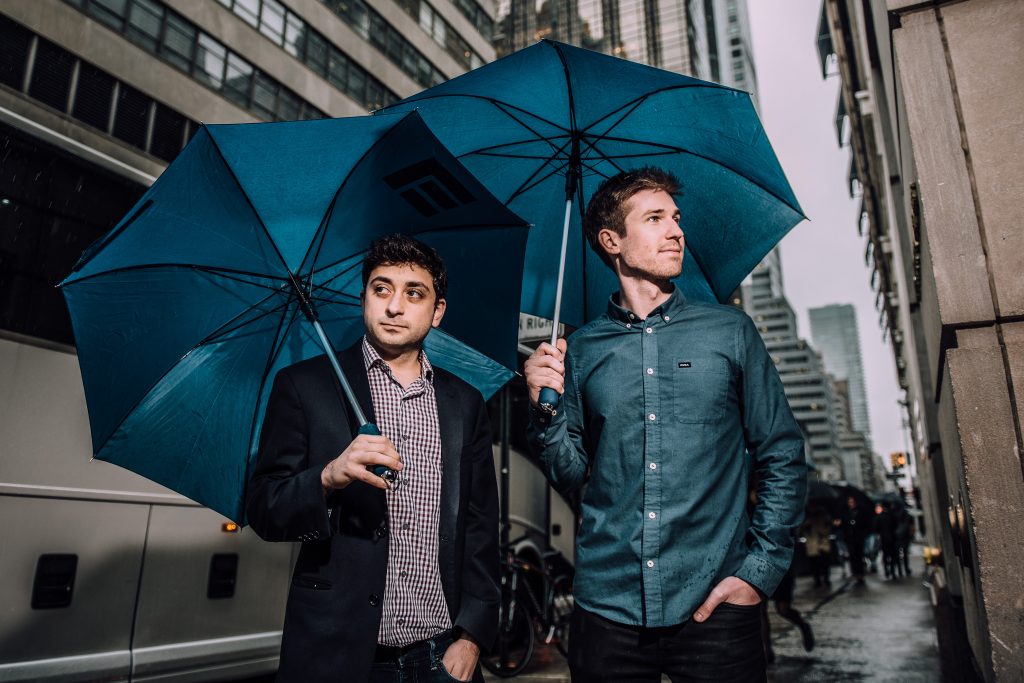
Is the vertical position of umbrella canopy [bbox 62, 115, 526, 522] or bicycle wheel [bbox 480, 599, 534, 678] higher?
A: umbrella canopy [bbox 62, 115, 526, 522]

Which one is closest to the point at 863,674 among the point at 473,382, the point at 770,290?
the point at 473,382

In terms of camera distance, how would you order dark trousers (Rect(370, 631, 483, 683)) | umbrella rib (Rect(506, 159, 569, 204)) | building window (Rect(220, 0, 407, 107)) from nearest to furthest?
1. dark trousers (Rect(370, 631, 483, 683))
2. umbrella rib (Rect(506, 159, 569, 204))
3. building window (Rect(220, 0, 407, 107))

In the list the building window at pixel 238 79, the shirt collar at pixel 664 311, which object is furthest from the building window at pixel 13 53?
the shirt collar at pixel 664 311

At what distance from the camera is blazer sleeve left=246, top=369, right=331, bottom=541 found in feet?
7.05

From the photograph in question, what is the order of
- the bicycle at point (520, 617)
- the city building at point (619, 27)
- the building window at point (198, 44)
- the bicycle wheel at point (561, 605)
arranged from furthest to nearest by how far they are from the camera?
the city building at point (619, 27) → the building window at point (198, 44) → the bicycle wheel at point (561, 605) → the bicycle at point (520, 617)

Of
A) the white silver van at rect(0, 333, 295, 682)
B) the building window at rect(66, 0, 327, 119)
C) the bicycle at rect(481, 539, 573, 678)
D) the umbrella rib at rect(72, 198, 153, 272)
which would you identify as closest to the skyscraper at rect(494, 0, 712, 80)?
the building window at rect(66, 0, 327, 119)

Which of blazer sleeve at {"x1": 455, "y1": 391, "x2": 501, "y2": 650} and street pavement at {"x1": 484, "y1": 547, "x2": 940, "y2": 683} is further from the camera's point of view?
street pavement at {"x1": 484, "y1": 547, "x2": 940, "y2": 683}

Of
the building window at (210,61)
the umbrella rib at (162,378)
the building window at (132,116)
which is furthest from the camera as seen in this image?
the building window at (210,61)

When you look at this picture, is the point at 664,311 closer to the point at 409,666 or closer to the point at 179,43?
the point at 409,666

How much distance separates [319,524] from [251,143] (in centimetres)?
168

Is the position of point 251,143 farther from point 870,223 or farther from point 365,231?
point 870,223

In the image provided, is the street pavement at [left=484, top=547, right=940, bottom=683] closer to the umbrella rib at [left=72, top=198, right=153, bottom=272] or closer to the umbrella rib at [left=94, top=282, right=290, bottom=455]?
the umbrella rib at [left=94, top=282, right=290, bottom=455]

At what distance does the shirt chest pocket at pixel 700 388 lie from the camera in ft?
7.78

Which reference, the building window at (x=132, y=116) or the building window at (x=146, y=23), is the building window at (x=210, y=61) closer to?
the building window at (x=146, y=23)
